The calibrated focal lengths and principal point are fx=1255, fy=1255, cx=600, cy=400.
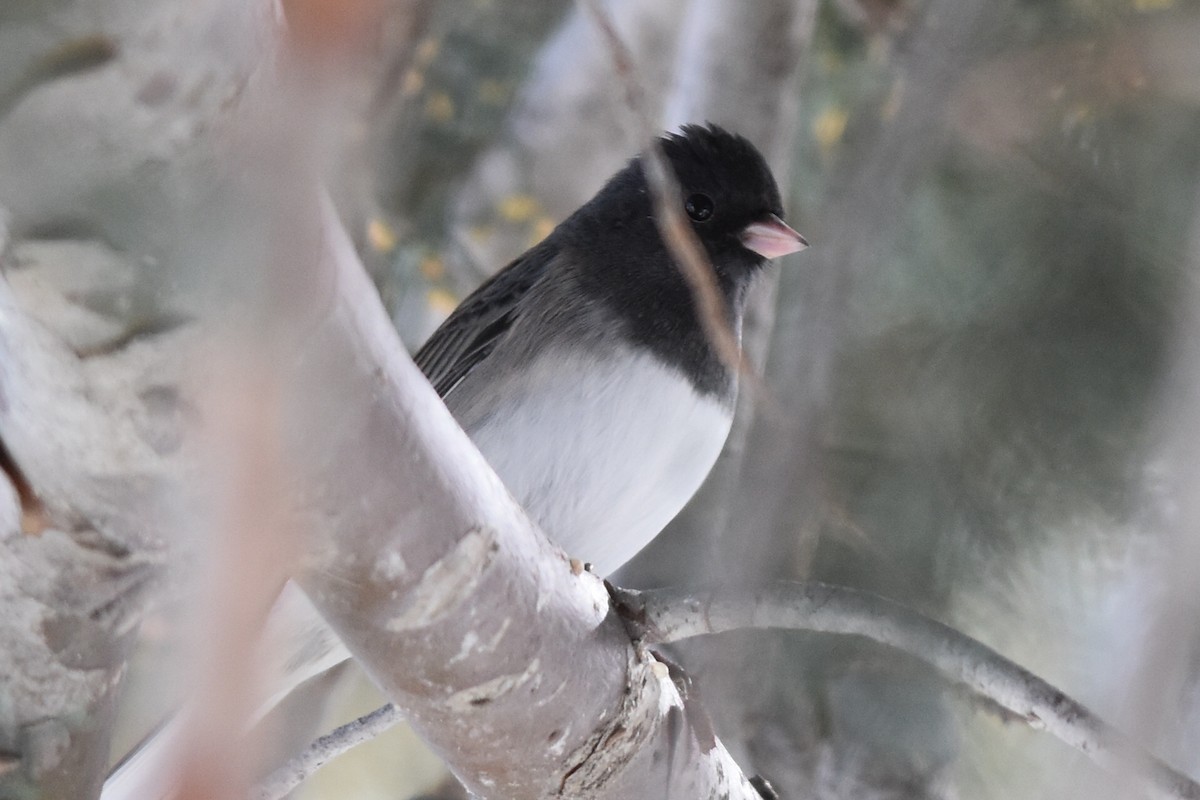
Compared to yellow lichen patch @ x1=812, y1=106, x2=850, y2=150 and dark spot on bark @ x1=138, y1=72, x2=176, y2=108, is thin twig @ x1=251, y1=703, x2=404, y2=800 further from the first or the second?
yellow lichen patch @ x1=812, y1=106, x2=850, y2=150

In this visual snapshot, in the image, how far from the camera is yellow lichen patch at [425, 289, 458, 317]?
111 inches

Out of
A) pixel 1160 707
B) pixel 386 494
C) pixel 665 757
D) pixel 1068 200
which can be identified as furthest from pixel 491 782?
pixel 1068 200

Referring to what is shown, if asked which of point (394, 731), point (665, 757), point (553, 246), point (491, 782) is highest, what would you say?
point (553, 246)

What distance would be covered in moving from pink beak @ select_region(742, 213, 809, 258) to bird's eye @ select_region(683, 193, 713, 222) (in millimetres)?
73

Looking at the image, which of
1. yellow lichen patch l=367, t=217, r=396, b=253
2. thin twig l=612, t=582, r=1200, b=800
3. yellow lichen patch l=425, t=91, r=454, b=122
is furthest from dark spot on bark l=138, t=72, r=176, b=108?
yellow lichen patch l=425, t=91, r=454, b=122

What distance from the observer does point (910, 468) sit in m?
1.97

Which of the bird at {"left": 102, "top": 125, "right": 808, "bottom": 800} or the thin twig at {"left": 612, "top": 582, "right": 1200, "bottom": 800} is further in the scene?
the bird at {"left": 102, "top": 125, "right": 808, "bottom": 800}

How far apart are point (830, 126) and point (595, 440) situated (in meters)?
1.16

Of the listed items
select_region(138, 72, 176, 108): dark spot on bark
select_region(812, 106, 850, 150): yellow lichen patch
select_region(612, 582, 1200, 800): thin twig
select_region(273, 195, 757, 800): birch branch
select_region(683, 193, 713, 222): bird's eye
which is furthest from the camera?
select_region(812, 106, 850, 150): yellow lichen patch

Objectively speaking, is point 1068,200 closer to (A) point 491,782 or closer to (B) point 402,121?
(A) point 491,782

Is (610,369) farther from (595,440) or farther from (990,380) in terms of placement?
(990,380)

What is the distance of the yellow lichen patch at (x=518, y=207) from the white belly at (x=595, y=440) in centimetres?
117

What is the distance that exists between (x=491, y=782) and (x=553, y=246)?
0.97m

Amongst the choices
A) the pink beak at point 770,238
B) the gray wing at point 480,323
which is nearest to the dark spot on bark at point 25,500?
the gray wing at point 480,323
